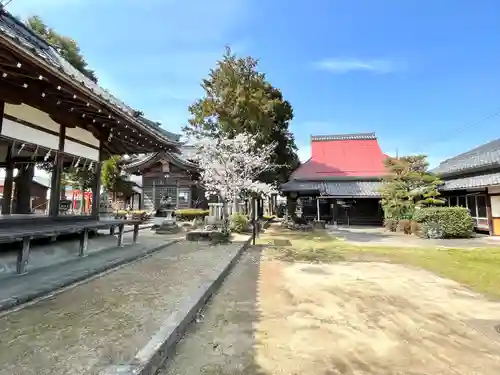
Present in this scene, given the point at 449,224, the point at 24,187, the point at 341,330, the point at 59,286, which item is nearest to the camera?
the point at 341,330

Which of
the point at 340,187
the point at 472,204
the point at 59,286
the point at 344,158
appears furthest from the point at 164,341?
the point at 344,158

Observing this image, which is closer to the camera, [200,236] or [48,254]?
[48,254]

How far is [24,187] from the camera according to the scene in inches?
355

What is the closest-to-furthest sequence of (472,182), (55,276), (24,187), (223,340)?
(223,340) < (55,276) < (24,187) < (472,182)

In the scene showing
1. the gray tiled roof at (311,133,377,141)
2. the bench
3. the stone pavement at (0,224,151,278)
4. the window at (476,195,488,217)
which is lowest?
the stone pavement at (0,224,151,278)

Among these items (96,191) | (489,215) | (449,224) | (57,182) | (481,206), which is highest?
(57,182)

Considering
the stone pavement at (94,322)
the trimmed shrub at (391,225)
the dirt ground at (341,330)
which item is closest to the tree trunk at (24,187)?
the stone pavement at (94,322)

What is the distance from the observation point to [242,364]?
Result: 273cm

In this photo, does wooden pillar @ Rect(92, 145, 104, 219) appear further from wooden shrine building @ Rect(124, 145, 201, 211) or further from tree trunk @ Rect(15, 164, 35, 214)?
wooden shrine building @ Rect(124, 145, 201, 211)

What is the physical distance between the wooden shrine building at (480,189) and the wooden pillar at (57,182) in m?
17.4

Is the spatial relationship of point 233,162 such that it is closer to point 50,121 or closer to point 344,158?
point 50,121

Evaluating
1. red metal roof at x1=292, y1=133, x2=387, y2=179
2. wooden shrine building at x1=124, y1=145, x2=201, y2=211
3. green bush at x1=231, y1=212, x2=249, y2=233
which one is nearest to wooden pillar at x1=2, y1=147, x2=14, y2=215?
green bush at x1=231, y1=212, x2=249, y2=233

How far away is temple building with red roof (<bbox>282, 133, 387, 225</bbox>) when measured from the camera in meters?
22.8

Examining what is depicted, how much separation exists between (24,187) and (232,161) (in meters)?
10.1
